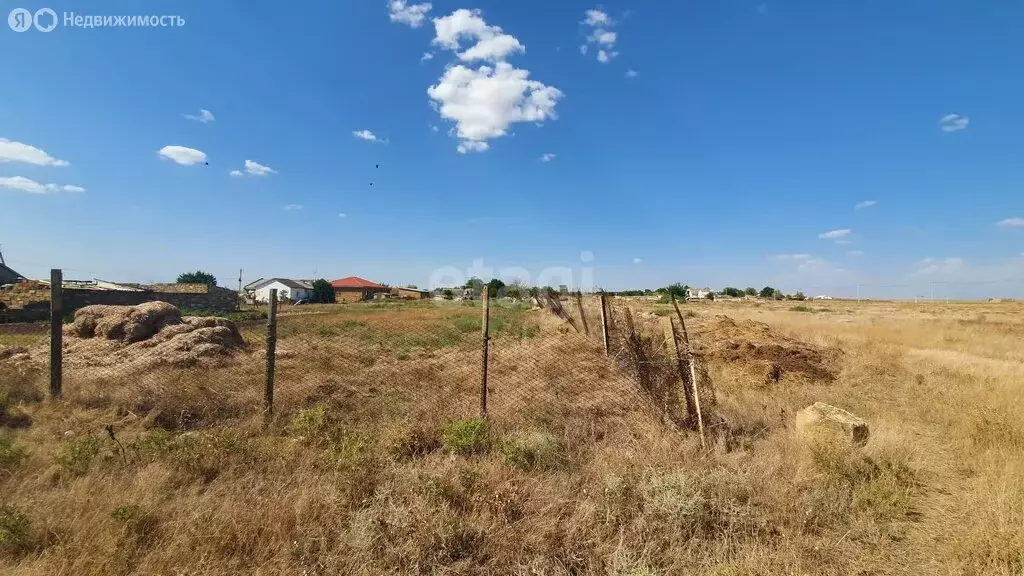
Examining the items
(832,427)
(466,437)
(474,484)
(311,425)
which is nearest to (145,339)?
(311,425)

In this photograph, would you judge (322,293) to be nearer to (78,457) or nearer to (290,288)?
(290,288)

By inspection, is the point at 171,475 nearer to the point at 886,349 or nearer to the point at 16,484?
the point at 16,484

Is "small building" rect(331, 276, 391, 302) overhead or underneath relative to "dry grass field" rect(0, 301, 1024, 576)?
overhead

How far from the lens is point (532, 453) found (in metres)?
4.57

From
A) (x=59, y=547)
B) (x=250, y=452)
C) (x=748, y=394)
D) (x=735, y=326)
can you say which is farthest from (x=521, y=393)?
(x=735, y=326)

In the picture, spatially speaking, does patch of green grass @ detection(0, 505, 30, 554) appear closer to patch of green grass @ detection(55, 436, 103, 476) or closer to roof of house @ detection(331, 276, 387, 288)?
patch of green grass @ detection(55, 436, 103, 476)

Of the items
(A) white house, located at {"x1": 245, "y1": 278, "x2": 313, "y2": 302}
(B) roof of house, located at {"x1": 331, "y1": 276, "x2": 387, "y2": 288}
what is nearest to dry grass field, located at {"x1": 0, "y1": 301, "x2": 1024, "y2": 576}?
(A) white house, located at {"x1": 245, "y1": 278, "x2": 313, "y2": 302}

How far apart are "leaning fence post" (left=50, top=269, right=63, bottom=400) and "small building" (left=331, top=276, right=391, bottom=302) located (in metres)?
→ 70.1

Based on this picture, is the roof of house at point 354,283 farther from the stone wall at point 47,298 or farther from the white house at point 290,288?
→ the stone wall at point 47,298

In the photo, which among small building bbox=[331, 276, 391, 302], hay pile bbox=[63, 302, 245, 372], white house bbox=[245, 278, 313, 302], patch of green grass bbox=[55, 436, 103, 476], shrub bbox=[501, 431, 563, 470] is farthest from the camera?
small building bbox=[331, 276, 391, 302]

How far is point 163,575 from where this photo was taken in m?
2.82

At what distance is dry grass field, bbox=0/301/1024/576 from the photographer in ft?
10.3

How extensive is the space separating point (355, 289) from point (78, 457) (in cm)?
8441

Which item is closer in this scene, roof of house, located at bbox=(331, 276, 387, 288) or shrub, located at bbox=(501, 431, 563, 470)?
shrub, located at bbox=(501, 431, 563, 470)
